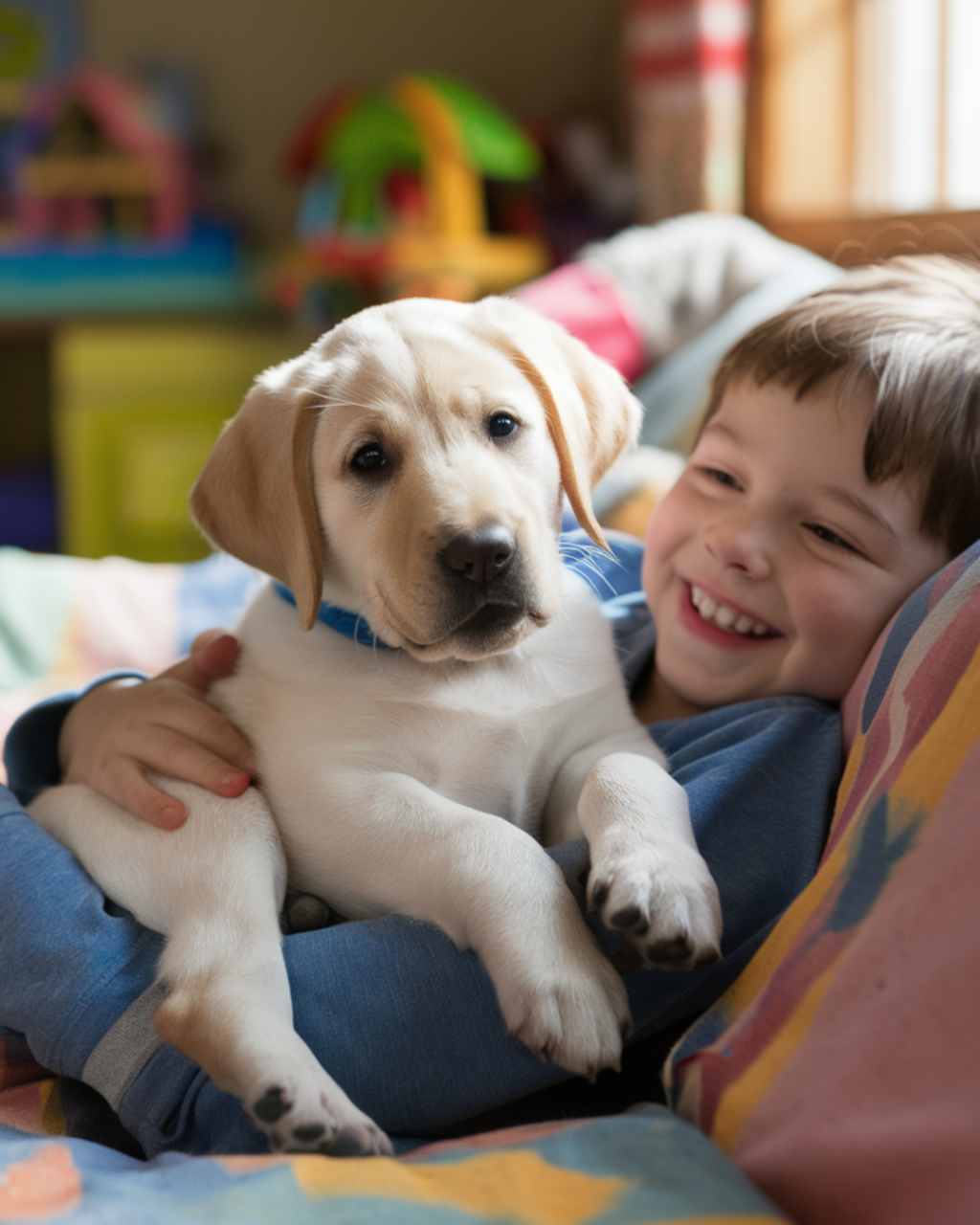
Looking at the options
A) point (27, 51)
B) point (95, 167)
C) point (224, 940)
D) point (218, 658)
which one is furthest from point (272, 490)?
point (27, 51)

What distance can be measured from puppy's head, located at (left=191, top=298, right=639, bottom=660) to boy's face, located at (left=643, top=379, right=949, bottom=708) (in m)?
0.20

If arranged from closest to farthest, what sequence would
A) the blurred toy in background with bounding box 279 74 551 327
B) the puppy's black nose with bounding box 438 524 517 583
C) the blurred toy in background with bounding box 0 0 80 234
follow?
1. the puppy's black nose with bounding box 438 524 517 583
2. the blurred toy in background with bounding box 279 74 551 327
3. the blurred toy in background with bounding box 0 0 80 234

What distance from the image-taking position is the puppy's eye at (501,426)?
120 centimetres

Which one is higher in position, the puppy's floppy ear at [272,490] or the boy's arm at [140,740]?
the puppy's floppy ear at [272,490]

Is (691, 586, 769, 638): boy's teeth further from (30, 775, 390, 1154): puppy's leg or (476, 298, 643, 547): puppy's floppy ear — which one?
(30, 775, 390, 1154): puppy's leg

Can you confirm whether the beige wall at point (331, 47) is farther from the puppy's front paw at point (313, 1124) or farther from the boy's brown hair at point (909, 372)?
the puppy's front paw at point (313, 1124)

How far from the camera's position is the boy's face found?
127 centimetres

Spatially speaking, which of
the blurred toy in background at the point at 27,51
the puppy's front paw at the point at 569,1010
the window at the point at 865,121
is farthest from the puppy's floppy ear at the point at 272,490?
the blurred toy in background at the point at 27,51

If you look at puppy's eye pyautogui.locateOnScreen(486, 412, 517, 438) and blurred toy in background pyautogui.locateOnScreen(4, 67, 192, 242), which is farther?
blurred toy in background pyautogui.locateOnScreen(4, 67, 192, 242)

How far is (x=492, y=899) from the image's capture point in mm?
930

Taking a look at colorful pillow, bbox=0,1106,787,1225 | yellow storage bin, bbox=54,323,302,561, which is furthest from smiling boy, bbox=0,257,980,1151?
yellow storage bin, bbox=54,323,302,561

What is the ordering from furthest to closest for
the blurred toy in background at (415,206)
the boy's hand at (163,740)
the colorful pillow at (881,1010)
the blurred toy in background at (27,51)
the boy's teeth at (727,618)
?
the blurred toy in background at (27,51) < the blurred toy in background at (415,206) < the boy's teeth at (727,618) < the boy's hand at (163,740) < the colorful pillow at (881,1010)

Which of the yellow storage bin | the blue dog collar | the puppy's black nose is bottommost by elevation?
the yellow storage bin

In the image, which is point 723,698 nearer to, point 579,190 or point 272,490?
point 272,490
